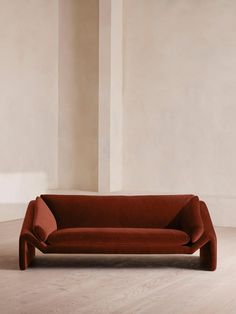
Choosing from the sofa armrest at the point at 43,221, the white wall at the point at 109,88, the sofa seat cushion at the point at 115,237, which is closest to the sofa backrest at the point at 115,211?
the sofa armrest at the point at 43,221

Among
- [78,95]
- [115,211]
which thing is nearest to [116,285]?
[115,211]

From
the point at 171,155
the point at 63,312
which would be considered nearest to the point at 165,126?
the point at 171,155

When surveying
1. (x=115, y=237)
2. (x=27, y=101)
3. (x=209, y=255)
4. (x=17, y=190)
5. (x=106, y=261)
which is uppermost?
(x=27, y=101)

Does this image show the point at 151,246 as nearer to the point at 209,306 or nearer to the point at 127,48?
the point at 209,306

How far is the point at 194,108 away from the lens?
10.1 meters

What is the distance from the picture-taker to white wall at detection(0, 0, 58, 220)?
9734 millimetres

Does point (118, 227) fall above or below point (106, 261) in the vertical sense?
above

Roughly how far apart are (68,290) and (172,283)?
3.09ft

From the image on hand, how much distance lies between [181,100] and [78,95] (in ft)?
6.07

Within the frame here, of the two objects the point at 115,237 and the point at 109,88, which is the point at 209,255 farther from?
the point at 109,88

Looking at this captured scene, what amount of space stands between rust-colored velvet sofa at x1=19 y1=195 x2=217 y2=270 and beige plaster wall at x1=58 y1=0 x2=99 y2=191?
155 inches

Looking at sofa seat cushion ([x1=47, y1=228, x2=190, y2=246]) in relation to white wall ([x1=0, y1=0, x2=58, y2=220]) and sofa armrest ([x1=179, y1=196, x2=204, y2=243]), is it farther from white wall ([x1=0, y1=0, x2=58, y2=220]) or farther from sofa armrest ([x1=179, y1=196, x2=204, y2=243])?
white wall ([x1=0, y1=0, x2=58, y2=220])

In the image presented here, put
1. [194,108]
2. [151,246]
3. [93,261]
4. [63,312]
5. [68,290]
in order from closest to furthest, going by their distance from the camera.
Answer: [63,312]
[68,290]
[151,246]
[93,261]
[194,108]

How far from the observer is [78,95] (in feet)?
36.0
